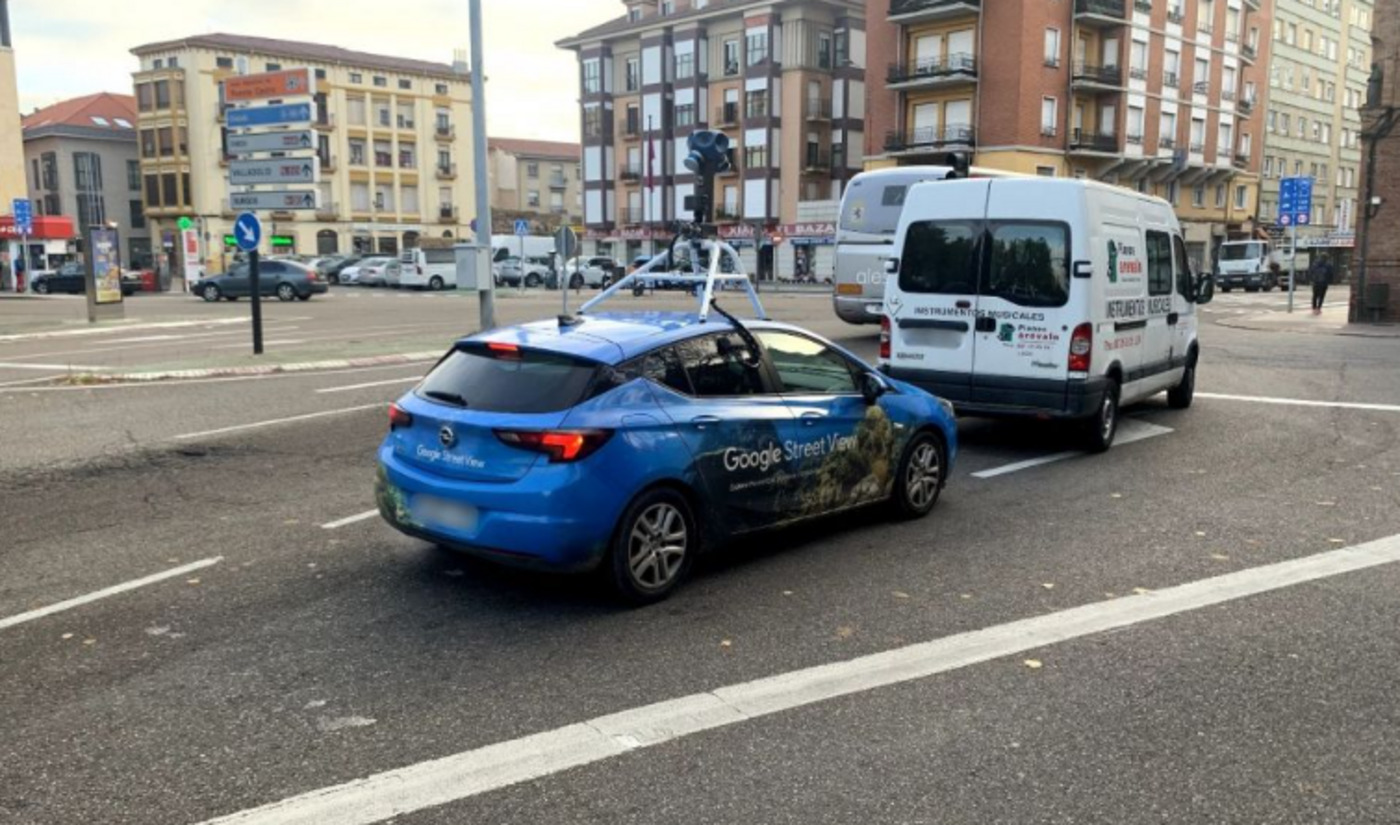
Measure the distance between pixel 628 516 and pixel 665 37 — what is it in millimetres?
67718

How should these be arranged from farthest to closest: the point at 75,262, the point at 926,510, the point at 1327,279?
the point at 75,262 < the point at 1327,279 < the point at 926,510

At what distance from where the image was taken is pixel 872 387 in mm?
6879

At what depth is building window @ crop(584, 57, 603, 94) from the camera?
73688 mm

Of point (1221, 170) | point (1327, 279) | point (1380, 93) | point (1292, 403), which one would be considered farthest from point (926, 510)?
point (1221, 170)

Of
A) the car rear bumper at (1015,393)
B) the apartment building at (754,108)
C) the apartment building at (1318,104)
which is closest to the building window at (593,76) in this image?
the apartment building at (754,108)

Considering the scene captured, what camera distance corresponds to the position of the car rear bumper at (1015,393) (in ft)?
29.8

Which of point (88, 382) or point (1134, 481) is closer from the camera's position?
point (1134, 481)

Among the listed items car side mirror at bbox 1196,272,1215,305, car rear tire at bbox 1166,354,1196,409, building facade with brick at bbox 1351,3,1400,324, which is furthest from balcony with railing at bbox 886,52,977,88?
car rear tire at bbox 1166,354,1196,409

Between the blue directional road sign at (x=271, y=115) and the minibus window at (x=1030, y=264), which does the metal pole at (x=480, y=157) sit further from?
the minibus window at (x=1030, y=264)

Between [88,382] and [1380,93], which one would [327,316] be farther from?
[1380,93]

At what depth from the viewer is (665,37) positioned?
68500 millimetres

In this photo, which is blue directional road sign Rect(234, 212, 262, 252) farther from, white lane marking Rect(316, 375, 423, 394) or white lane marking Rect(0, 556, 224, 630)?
white lane marking Rect(0, 556, 224, 630)

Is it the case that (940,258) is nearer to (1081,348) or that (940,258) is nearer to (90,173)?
(1081,348)

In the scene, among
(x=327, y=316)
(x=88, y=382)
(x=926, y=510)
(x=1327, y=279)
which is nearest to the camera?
(x=926, y=510)
